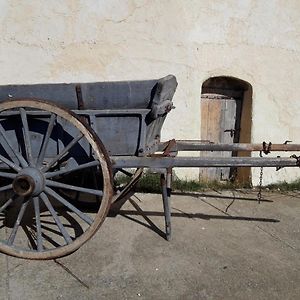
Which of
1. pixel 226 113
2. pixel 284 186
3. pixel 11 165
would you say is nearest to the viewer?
pixel 11 165

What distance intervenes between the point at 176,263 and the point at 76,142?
1.33m

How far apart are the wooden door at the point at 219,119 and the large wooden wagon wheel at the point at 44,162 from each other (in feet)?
10.0

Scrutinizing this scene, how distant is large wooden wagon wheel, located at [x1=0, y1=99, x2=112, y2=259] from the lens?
300 cm

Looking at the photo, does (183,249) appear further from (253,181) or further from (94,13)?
(94,13)

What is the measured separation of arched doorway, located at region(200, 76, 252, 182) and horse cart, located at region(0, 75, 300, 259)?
257 cm

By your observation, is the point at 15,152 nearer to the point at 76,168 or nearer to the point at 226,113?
the point at 76,168

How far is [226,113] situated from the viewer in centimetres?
604

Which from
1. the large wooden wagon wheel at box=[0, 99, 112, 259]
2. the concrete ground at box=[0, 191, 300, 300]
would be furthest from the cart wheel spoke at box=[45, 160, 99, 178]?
the concrete ground at box=[0, 191, 300, 300]

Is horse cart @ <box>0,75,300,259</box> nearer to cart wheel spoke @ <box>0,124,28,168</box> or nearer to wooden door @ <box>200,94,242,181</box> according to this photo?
cart wheel spoke @ <box>0,124,28,168</box>

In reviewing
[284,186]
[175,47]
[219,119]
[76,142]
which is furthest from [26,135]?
[284,186]

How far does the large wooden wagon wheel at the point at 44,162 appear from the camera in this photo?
2998 mm

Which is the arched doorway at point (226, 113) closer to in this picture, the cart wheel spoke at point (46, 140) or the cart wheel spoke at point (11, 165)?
the cart wheel spoke at point (46, 140)

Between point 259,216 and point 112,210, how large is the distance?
177 centimetres

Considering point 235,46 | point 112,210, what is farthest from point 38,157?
point 235,46
